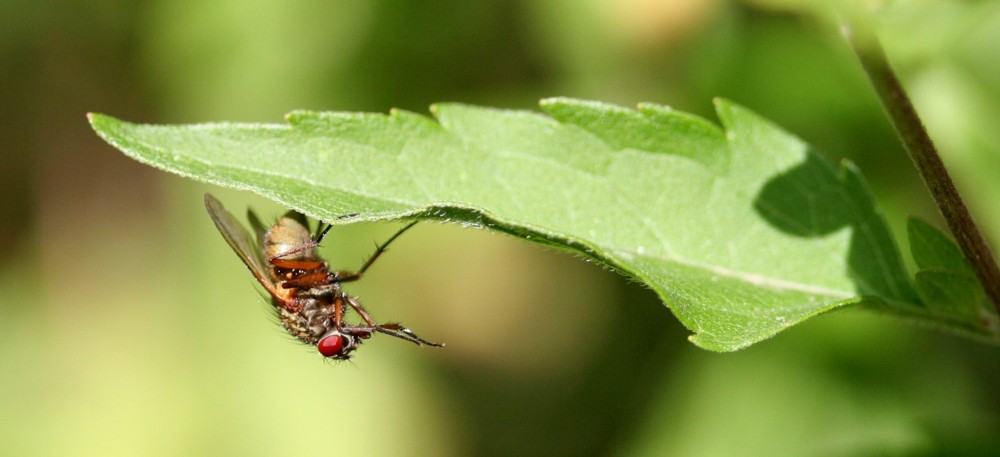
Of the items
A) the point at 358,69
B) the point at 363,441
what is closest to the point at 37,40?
the point at 358,69

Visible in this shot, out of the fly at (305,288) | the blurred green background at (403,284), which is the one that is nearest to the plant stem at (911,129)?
the fly at (305,288)

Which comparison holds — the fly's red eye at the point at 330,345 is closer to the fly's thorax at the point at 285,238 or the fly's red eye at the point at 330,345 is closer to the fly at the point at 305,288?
the fly at the point at 305,288

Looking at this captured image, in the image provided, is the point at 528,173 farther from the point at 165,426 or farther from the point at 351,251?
the point at 165,426

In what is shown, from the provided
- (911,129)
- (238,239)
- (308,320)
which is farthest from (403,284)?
(911,129)

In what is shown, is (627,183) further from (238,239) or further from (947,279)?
(238,239)

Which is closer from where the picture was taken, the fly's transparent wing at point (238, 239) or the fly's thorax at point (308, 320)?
the fly's transparent wing at point (238, 239)

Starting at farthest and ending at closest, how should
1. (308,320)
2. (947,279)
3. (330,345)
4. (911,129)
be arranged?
(308,320)
(330,345)
(947,279)
(911,129)

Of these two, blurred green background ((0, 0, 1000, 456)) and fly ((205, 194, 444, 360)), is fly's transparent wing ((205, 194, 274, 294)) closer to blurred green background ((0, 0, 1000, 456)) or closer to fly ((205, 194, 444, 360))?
fly ((205, 194, 444, 360))

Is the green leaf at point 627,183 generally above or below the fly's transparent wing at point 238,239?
above
